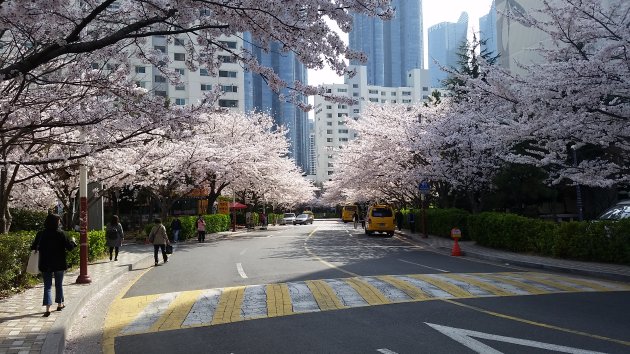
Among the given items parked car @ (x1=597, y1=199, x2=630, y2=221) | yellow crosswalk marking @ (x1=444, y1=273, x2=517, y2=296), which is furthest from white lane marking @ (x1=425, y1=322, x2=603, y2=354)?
parked car @ (x1=597, y1=199, x2=630, y2=221)

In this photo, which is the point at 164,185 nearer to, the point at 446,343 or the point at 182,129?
the point at 182,129

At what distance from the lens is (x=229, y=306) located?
359 inches

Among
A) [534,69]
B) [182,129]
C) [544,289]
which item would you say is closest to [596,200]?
[534,69]

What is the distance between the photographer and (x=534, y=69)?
1381 centimetres

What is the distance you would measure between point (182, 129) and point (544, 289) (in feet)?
25.7

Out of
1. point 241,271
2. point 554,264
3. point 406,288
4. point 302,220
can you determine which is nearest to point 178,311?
point 406,288

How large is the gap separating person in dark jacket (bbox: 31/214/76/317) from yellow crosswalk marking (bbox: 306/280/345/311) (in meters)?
4.22

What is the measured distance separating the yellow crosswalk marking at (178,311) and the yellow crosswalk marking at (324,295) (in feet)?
7.32

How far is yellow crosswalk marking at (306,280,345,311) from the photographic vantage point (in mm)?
8891

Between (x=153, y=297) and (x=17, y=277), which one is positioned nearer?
(x=153, y=297)

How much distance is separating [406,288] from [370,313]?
2.50 m

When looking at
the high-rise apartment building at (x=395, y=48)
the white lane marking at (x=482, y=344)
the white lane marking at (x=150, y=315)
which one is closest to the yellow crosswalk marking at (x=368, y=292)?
the white lane marking at (x=482, y=344)

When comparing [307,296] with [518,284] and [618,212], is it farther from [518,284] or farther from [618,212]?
[618,212]

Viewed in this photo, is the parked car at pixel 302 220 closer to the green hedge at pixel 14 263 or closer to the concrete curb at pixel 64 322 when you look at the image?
the concrete curb at pixel 64 322
